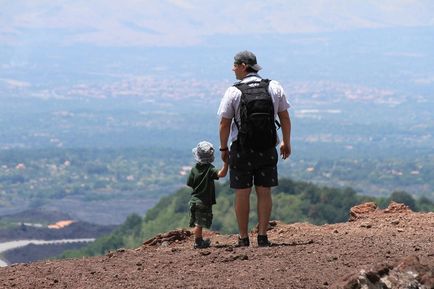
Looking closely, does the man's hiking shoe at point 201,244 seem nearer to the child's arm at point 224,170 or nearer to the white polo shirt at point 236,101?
the child's arm at point 224,170

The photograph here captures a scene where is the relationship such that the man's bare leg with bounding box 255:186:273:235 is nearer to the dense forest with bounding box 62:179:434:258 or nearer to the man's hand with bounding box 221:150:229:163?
the man's hand with bounding box 221:150:229:163

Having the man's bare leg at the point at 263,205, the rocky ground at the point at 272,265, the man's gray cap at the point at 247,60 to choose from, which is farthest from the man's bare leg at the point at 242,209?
the man's gray cap at the point at 247,60

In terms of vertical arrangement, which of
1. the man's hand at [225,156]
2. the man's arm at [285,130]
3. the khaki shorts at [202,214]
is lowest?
the khaki shorts at [202,214]

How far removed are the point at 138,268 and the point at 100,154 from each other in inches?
7160

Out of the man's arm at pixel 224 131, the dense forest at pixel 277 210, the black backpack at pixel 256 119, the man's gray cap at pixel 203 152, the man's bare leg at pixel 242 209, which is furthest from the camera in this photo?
the dense forest at pixel 277 210

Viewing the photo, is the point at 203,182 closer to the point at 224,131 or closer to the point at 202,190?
the point at 202,190

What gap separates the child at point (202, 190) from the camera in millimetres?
11930

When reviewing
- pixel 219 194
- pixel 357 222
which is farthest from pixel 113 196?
pixel 357 222

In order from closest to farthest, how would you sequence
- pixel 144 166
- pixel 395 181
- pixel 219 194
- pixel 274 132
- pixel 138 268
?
pixel 138 268 → pixel 274 132 → pixel 219 194 → pixel 395 181 → pixel 144 166

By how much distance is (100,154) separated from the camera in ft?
629

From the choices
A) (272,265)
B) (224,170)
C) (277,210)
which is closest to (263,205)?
(224,170)

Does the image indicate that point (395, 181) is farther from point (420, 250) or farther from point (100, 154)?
point (420, 250)

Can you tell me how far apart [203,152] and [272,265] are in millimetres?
1984

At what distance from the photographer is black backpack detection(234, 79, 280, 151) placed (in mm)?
11320
